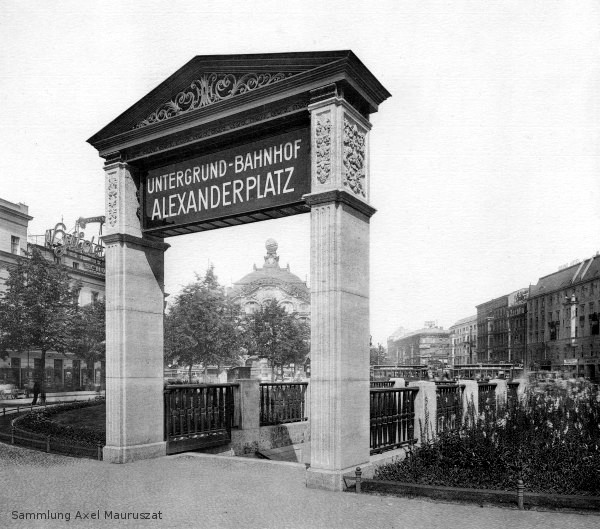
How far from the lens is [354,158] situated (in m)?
8.66

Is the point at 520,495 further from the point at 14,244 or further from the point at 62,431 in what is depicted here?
the point at 14,244

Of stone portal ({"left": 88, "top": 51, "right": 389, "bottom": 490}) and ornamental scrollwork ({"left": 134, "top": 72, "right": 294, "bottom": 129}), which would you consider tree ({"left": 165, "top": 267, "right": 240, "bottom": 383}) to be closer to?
stone portal ({"left": 88, "top": 51, "right": 389, "bottom": 490})

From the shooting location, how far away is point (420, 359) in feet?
515

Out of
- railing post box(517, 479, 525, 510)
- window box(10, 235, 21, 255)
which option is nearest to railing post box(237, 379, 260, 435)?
railing post box(517, 479, 525, 510)

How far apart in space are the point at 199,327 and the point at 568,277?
5856 centimetres

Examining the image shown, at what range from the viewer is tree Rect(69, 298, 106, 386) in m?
43.0

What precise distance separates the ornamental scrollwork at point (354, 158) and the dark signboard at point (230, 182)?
2.25 feet

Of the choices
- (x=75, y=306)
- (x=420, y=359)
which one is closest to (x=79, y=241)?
(x=75, y=306)

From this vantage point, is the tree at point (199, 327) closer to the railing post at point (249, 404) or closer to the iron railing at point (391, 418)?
the railing post at point (249, 404)

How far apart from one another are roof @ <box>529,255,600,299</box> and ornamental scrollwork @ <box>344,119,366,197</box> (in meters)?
70.3

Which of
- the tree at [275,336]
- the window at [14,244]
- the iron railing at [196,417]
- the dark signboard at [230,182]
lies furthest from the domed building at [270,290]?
the dark signboard at [230,182]

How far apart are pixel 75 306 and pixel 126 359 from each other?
3406 cm

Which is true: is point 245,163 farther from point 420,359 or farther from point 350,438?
point 420,359

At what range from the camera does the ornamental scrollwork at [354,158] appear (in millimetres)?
8438
